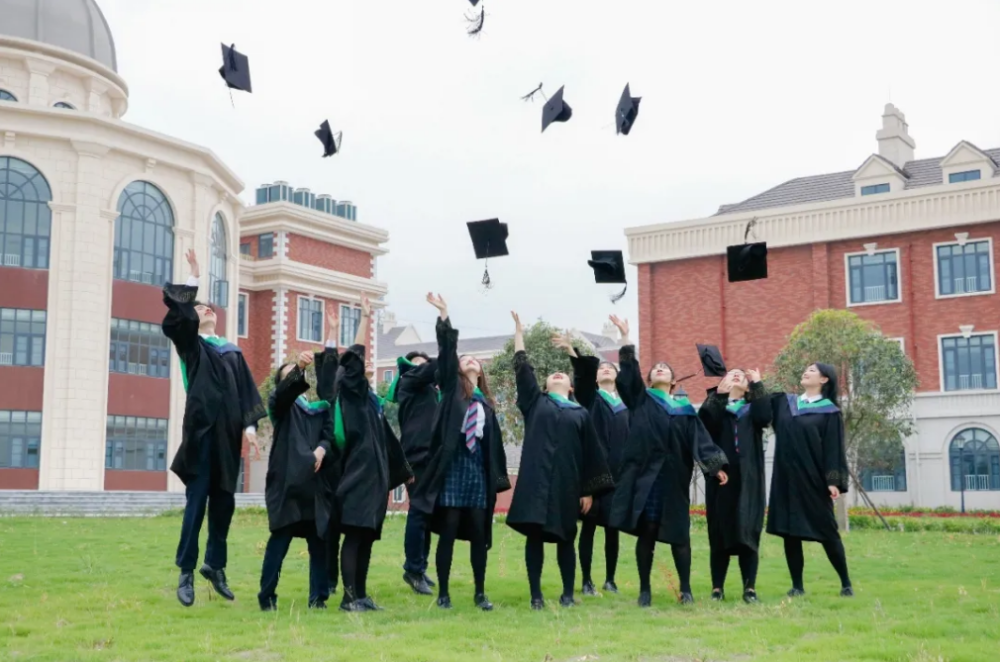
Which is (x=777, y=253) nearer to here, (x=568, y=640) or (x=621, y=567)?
(x=621, y=567)

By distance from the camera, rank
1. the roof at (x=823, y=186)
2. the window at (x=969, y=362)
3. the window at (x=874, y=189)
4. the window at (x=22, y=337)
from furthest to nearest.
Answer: the roof at (x=823, y=186) < the window at (x=874, y=189) < the window at (x=969, y=362) < the window at (x=22, y=337)

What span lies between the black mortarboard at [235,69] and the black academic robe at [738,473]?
20.2 feet

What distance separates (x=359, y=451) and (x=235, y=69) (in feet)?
19.2

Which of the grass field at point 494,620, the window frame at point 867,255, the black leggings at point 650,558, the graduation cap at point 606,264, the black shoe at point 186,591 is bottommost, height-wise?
the grass field at point 494,620

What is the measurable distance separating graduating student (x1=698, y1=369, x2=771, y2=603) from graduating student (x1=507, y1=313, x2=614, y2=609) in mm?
1007

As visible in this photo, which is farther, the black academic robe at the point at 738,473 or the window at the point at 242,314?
the window at the point at 242,314

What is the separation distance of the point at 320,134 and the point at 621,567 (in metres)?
5.50

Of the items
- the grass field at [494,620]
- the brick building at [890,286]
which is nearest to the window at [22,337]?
the brick building at [890,286]

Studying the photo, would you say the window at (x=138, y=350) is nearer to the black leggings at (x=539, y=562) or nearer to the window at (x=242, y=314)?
the window at (x=242, y=314)

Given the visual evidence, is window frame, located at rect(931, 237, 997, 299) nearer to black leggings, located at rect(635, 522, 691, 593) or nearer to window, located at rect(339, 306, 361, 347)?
window, located at rect(339, 306, 361, 347)

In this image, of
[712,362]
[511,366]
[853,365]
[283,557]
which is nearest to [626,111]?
[712,362]

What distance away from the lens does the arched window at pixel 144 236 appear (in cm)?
3588

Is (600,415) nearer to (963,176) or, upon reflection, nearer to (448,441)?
(448,441)

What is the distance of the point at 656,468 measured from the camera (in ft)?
28.7
